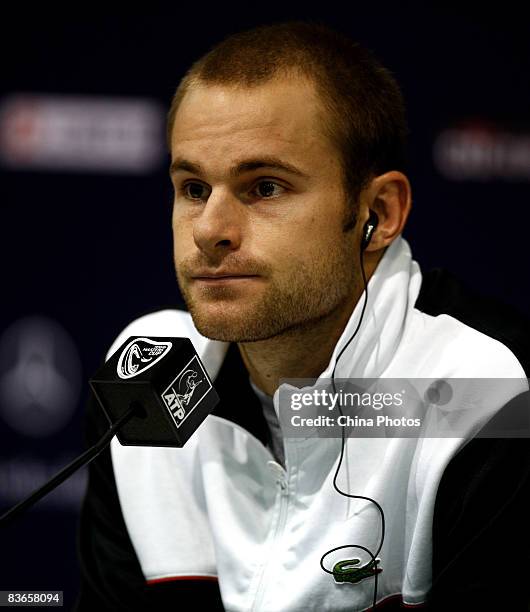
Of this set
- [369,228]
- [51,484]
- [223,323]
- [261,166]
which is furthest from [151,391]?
[369,228]

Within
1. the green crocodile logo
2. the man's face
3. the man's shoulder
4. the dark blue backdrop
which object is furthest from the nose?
the dark blue backdrop

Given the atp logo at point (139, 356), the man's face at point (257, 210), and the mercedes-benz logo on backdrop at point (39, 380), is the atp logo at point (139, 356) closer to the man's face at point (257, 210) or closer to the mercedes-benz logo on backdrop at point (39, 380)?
the man's face at point (257, 210)

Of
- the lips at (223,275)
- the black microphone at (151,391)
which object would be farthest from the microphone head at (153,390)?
the lips at (223,275)

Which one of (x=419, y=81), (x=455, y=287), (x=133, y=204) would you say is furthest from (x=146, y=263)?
(x=455, y=287)

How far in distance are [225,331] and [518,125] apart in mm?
1233

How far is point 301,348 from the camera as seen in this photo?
1.40 m

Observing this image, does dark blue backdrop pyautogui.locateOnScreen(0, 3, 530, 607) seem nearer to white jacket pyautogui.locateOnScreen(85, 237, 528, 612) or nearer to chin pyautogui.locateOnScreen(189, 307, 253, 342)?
white jacket pyautogui.locateOnScreen(85, 237, 528, 612)

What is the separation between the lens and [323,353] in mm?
1427

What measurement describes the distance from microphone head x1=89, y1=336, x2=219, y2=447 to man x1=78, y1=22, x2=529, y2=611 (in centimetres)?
23

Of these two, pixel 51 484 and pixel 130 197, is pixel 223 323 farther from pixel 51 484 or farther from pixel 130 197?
pixel 130 197

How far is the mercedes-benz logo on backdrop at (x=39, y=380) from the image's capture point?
7.78 ft

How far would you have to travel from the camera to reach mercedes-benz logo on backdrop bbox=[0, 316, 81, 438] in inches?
93.4

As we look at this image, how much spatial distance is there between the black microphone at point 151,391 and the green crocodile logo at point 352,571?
1.02ft

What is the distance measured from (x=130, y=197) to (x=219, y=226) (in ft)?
3.83
